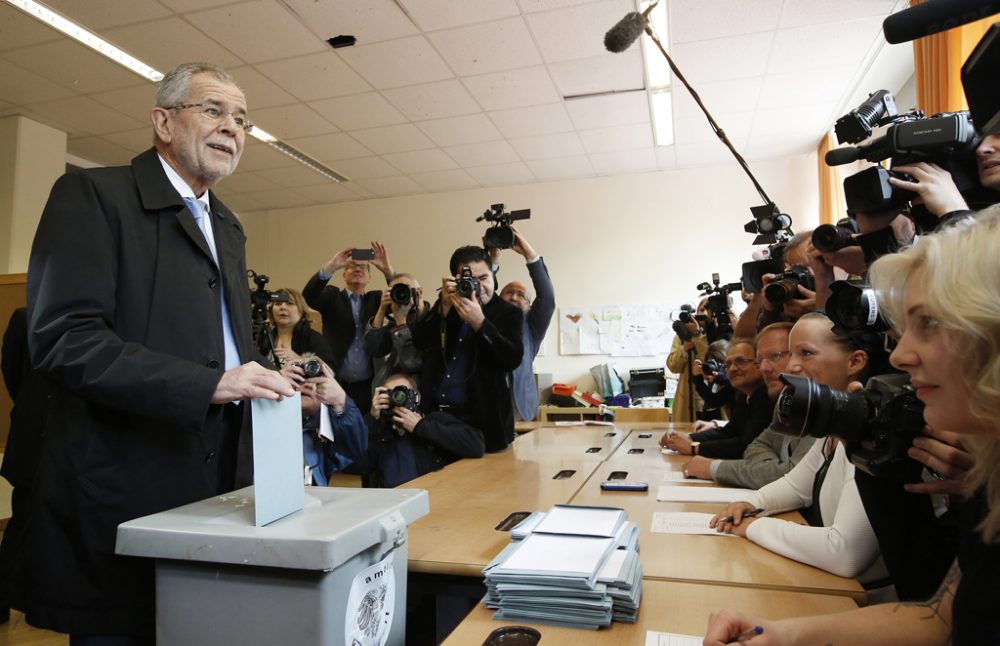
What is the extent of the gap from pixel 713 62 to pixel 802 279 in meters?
2.38

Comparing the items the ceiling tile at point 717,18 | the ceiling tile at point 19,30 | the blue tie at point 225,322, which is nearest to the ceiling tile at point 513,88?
the ceiling tile at point 717,18

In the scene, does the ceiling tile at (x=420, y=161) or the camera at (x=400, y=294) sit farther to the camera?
the ceiling tile at (x=420, y=161)

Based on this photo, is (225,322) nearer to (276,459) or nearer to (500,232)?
(276,459)

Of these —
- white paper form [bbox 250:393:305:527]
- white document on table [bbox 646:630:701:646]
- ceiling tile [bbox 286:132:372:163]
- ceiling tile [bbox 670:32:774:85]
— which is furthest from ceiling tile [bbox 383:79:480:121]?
white document on table [bbox 646:630:701:646]

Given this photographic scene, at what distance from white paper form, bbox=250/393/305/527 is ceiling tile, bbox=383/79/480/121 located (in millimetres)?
3559

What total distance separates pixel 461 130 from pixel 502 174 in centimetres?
118

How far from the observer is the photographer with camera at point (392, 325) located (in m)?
2.72

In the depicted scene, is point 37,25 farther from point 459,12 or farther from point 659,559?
point 659,559

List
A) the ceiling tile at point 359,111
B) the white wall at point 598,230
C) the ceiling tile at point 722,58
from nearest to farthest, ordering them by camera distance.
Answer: the ceiling tile at point 722,58 → the ceiling tile at point 359,111 → the white wall at point 598,230

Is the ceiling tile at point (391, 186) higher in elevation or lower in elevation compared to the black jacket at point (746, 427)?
higher

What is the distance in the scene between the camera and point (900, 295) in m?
0.84

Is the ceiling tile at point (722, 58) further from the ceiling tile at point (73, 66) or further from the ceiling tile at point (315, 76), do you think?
the ceiling tile at point (73, 66)

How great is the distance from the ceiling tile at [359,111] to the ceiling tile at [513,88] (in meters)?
0.67

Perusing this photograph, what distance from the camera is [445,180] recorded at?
6.16 meters
